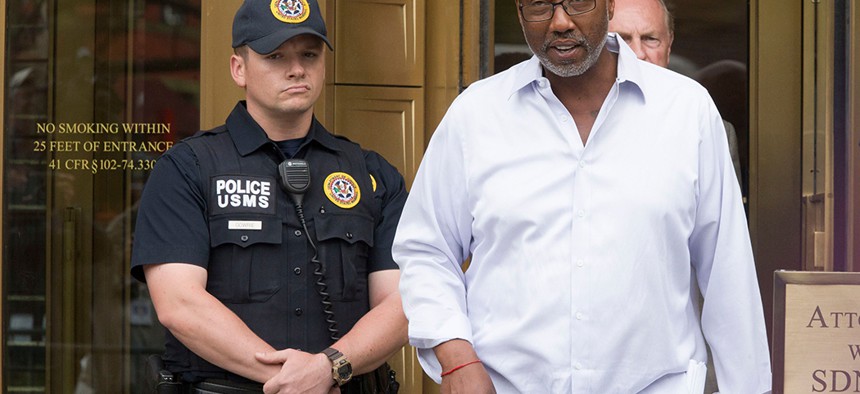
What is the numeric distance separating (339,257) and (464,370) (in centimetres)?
101

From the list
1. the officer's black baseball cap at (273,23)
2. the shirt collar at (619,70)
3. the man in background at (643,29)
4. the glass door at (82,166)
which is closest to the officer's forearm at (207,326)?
the officer's black baseball cap at (273,23)

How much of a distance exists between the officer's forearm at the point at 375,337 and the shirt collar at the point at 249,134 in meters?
0.51

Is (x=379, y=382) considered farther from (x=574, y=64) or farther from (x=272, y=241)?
(x=574, y=64)

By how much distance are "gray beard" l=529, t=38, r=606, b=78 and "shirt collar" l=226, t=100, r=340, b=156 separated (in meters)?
1.13

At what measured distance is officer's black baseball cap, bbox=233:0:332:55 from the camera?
152 inches

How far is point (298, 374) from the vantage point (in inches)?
142

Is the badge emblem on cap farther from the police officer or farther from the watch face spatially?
the watch face

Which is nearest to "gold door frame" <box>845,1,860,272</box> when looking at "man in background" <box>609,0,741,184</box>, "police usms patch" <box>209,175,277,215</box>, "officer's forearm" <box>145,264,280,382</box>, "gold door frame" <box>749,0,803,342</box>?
"gold door frame" <box>749,0,803,342</box>

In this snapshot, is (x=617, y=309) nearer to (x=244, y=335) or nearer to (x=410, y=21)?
(x=244, y=335)

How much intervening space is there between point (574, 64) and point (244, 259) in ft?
4.05

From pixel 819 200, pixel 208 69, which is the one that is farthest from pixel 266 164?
pixel 819 200

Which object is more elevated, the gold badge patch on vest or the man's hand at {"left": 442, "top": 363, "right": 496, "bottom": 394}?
the gold badge patch on vest

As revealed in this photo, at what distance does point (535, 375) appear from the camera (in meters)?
2.93

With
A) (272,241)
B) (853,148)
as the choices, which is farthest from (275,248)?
(853,148)
